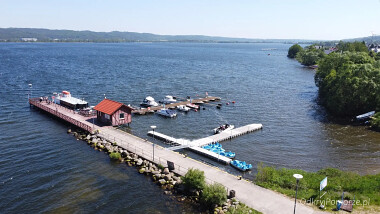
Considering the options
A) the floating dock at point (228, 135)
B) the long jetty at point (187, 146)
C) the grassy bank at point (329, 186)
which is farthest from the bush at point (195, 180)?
the floating dock at point (228, 135)

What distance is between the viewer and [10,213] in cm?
2836

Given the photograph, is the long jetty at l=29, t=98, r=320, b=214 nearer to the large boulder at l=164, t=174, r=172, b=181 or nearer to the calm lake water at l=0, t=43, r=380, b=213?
the large boulder at l=164, t=174, r=172, b=181

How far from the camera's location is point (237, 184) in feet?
101

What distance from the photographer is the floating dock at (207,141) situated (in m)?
40.8

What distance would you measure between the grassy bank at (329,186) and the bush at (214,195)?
17.7 feet

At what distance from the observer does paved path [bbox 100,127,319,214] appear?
86.8ft

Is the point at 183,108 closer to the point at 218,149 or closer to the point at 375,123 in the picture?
the point at 218,149

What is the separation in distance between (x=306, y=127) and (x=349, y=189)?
91.5 feet

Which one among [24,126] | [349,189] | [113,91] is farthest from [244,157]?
[113,91]

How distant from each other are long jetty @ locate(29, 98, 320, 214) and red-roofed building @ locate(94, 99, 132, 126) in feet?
6.32

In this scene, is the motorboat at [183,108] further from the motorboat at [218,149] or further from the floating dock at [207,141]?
the motorboat at [218,149]

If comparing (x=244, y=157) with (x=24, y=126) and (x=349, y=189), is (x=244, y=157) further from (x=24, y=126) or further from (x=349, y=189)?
(x=24, y=126)

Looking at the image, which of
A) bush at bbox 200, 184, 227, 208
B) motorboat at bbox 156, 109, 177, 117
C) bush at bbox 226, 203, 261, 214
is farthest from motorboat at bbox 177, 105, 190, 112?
bush at bbox 226, 203, 261, 214

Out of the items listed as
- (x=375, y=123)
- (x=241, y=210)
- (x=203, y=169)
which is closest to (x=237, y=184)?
(x=203, y=169)
